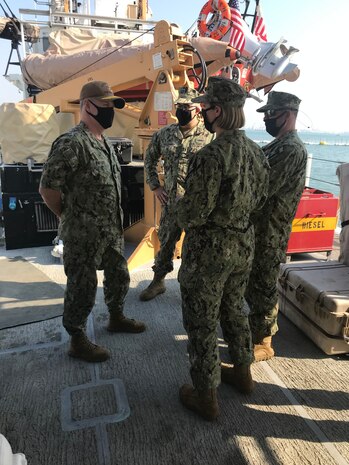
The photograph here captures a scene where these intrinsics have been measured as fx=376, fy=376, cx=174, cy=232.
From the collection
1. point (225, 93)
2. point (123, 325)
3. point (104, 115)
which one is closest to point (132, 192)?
point (123, 325)

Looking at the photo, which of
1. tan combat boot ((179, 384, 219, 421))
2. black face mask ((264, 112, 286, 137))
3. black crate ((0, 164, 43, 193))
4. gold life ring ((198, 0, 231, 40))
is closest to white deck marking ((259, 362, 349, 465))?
tan combat boot ((179, 384, 219, 421))

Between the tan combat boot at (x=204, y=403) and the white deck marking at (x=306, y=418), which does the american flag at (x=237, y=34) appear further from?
the tan combat boot at (x=204, y=403)

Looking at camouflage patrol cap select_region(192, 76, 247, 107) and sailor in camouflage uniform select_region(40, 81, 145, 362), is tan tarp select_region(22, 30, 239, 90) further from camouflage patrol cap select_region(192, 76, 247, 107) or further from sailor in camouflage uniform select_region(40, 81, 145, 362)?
camouflage patrol cap select_region(192, 76, 247, 107)

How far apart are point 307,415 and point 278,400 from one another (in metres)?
0.18

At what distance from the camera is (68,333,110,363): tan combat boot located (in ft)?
8.61

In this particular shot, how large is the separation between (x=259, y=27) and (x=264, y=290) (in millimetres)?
7745

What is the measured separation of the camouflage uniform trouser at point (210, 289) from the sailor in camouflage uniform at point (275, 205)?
512 mm

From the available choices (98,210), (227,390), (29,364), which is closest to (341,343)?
(227,390)

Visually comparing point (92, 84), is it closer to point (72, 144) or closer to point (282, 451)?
point (72, 144)

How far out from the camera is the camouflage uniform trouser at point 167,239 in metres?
3.49

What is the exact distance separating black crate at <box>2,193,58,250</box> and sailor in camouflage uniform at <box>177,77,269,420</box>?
365 centimetres

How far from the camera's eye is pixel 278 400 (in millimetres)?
2281

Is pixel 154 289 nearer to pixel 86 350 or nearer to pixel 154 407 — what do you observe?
pixel 86 350

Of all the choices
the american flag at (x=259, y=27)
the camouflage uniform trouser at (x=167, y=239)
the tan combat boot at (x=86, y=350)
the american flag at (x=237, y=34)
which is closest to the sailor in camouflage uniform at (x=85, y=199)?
the tan combat boot at (x=86, y=350)
